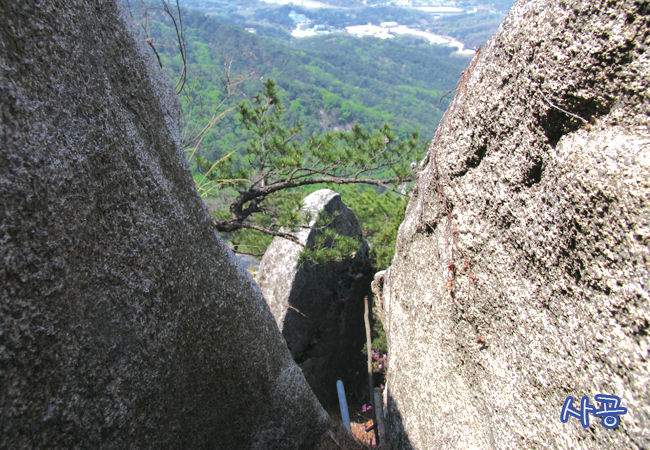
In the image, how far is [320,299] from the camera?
6.05 metres

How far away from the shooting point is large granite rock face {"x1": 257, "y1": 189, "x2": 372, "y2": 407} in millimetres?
5742

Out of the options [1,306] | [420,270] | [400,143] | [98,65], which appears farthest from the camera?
[400,143]

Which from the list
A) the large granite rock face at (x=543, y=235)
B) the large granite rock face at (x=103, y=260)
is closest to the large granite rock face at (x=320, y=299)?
the large granite rock face at (x=543, y=235)

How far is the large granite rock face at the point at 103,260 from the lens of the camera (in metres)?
1.23

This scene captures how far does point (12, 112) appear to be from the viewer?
3.92ft

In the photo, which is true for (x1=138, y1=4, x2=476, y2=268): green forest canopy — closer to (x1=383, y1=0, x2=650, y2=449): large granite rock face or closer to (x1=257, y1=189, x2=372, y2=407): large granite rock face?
(x1=257, y1=189, x2=372, y2=407): large granite rock face

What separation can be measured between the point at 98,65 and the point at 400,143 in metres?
4.56

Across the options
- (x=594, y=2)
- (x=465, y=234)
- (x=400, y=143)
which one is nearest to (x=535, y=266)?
(x=465, y=234)

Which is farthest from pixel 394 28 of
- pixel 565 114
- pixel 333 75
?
pixel 565 114

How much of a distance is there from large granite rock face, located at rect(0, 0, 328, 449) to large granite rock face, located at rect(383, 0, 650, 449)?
5.04ft

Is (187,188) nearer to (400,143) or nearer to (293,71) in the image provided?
(400,143)

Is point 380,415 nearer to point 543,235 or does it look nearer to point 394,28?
point 543,235

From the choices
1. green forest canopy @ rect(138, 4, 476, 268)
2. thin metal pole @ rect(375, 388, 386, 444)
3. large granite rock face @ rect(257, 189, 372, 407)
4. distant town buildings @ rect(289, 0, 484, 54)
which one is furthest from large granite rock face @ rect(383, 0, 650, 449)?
distant town buildings @ rect(289, 0, 484, 54)

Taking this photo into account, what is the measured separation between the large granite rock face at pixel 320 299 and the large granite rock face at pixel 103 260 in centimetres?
316
